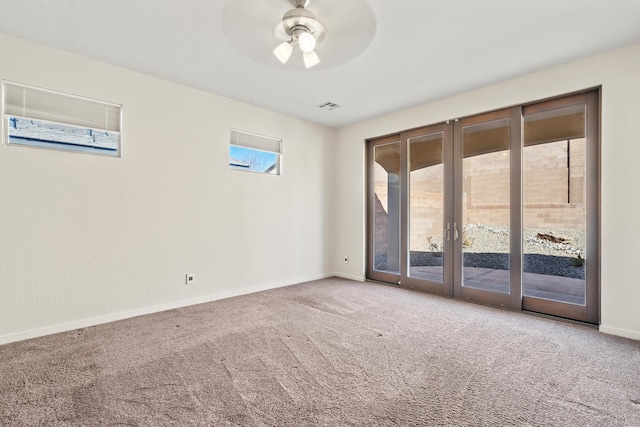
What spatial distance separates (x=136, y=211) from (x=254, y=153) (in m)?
1.83

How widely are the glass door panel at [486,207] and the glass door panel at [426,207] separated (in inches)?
13.3

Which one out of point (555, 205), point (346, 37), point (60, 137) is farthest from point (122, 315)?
point (555, 205)

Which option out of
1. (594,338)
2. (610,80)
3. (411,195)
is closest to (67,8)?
(411,195)

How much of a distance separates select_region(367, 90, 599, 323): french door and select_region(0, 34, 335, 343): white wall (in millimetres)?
1925

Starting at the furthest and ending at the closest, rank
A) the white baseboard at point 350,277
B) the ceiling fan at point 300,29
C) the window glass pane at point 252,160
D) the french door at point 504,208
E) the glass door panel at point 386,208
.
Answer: the white baseboard at point 350,277 → the glass door panel at point 386,208 → the window glass pane at point 252,160 → the french door at point 504,208 → the ceiling fan at point 300,29

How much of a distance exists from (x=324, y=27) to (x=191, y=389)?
2.97 m

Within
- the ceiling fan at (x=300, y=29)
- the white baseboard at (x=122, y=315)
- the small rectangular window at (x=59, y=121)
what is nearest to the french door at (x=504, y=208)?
the white baseboard at (x=122, y=315)

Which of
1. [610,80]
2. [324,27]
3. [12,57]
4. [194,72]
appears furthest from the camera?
[194,72]

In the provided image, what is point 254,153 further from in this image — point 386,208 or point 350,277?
point 350,277

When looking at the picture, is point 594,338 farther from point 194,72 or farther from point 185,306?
point 194,72

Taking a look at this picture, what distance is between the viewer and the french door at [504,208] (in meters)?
3.35

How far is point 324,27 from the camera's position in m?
2.61

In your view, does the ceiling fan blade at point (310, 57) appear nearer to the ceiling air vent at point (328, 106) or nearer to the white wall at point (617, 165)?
the ceiling air vent at point (328, 106)

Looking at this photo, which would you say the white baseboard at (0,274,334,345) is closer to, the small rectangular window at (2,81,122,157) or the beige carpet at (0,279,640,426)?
the beige carpet at (0,279,640,426)
